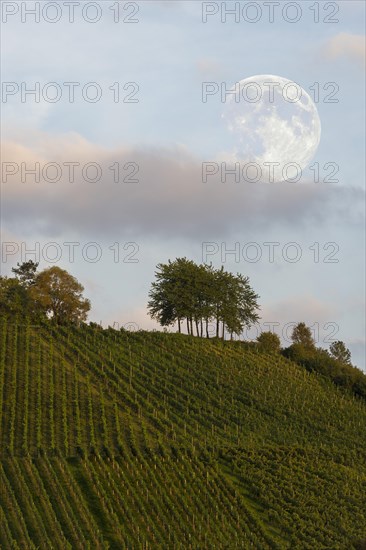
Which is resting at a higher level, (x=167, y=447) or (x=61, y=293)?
(x=61, y=293)

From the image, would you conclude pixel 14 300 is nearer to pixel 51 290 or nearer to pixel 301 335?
pixel 51 290

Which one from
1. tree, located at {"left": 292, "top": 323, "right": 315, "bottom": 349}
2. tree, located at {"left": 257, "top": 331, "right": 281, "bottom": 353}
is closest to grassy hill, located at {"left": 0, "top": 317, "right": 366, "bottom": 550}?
tree, located at {"left": 257, "top": 331, "right": 281, "bottom": 353}

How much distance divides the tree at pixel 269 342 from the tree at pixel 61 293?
22.9 m

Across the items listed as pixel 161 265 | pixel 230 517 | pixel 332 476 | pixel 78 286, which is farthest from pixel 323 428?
pixel 78 286

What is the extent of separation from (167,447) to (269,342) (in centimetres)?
3906

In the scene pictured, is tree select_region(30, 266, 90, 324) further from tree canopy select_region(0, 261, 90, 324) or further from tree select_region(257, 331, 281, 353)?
tree select_region(257, 331, 281, 353)

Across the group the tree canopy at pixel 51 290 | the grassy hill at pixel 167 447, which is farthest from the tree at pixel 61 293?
the grassy hill at pixel 167 447

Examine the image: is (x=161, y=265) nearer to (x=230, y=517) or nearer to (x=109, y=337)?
(x=109, y=337)

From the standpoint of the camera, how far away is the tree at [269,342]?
332 ft

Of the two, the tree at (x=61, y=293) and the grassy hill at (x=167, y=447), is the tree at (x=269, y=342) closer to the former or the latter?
the grassy hill at (x=167, y=447)

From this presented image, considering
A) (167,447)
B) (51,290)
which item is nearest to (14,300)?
(51,290)

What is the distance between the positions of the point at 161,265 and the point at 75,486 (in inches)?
2275

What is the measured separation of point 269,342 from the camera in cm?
10231

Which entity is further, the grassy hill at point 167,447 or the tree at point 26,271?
the tree at point 26,271
